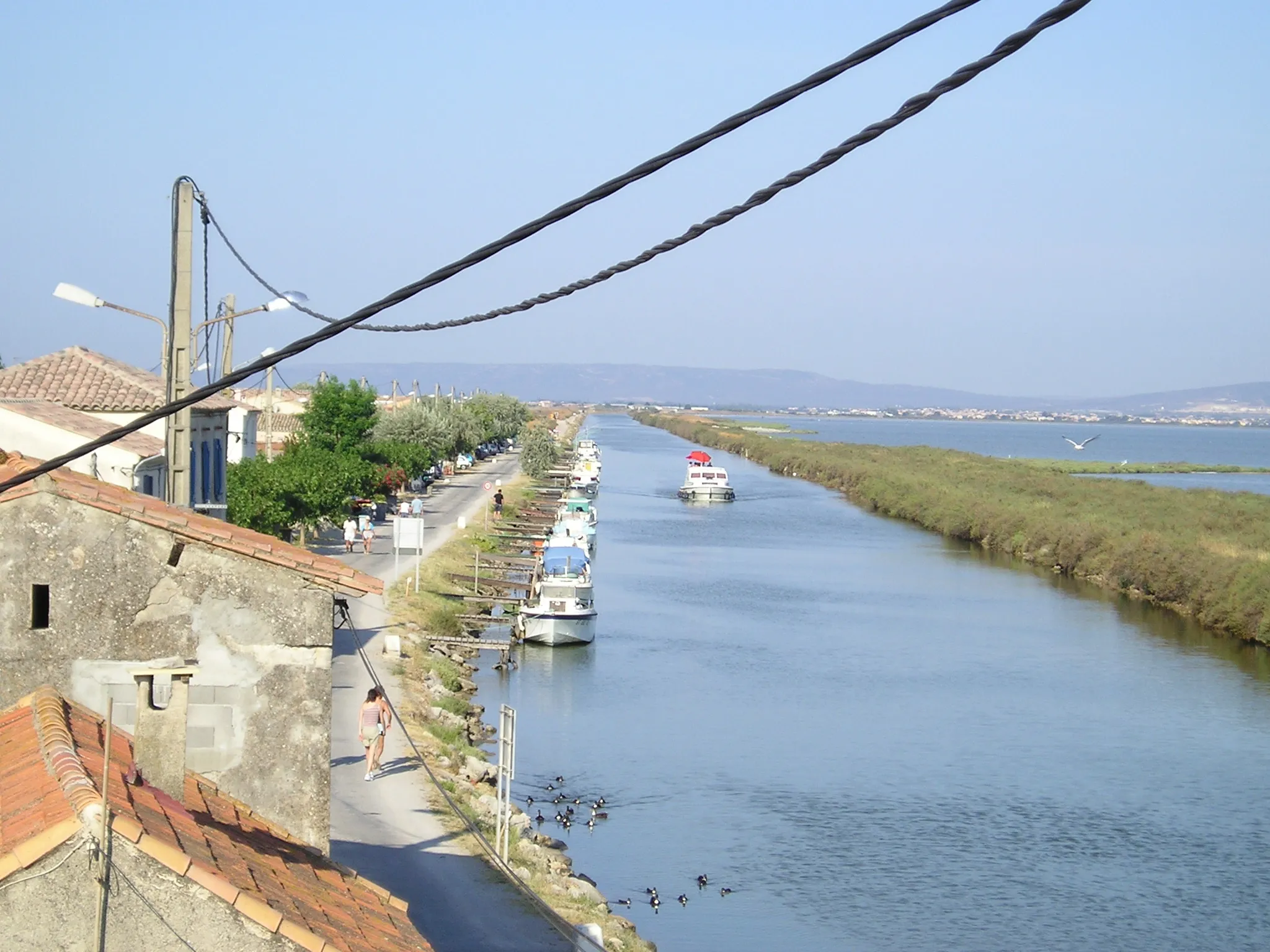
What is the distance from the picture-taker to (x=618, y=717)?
30812mm

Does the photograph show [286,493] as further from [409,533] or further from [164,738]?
[164,738]

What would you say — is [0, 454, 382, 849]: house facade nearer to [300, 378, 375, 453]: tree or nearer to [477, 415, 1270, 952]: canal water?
[477, 415, 1270, 952]: canal water

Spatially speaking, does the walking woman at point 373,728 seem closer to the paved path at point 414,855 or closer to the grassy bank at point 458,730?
the paved path at point 414,855

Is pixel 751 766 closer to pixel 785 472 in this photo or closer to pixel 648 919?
pixel 648 919

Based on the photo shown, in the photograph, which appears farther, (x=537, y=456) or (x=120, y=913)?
(x=537, y=456)

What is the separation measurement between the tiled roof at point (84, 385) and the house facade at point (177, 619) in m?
17.5

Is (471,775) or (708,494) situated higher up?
(471,775)

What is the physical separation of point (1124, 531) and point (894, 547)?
33.3 ft

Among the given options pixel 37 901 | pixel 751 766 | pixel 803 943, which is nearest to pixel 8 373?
pixel 751 766

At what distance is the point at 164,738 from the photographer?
8.38 meters

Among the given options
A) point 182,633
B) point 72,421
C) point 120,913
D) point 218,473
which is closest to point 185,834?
point 120,913

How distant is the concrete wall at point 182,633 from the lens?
892cm

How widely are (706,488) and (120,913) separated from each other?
7992 centimetres

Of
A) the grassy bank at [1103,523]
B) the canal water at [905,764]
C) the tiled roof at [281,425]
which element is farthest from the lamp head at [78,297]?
the tiled roof at [281,425]
